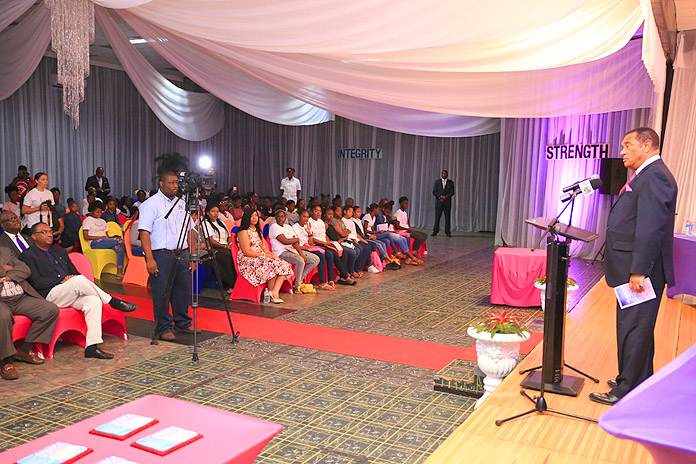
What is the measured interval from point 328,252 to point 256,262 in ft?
4.95

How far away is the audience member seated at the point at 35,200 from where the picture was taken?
29.3 ft

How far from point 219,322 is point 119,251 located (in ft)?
10.6

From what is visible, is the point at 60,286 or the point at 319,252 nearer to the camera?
the point at 60,286

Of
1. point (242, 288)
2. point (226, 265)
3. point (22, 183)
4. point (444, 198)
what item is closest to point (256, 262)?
point (242, 288)

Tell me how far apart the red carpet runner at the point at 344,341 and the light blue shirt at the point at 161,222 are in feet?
3.39

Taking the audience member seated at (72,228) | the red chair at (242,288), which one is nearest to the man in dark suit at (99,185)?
the audience member seated at (72,228)

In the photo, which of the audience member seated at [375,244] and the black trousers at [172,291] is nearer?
the black trousers at [172,291]

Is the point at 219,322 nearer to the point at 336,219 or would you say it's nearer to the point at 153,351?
the point at 153,351

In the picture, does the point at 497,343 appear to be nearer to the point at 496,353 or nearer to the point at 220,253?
the point at 496,353

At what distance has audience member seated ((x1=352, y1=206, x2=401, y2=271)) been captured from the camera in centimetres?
1006

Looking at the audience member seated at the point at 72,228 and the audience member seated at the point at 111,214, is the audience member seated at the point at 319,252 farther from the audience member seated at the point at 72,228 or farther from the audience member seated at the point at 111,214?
the audience member seated at the point at 72,228

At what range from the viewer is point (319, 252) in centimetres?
849

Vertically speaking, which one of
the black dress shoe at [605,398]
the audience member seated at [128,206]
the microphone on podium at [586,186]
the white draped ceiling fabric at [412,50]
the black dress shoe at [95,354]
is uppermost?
the white draped ceiling fabric at [412,50]

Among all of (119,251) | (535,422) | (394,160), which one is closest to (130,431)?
(535,422)
